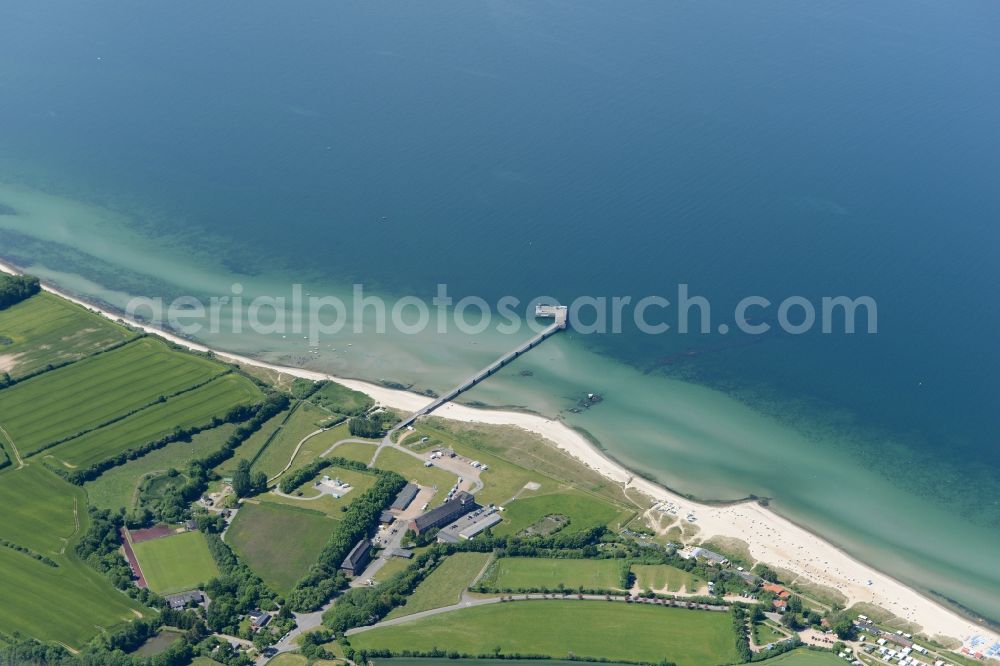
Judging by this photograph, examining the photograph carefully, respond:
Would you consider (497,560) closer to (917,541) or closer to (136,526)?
(136,526)

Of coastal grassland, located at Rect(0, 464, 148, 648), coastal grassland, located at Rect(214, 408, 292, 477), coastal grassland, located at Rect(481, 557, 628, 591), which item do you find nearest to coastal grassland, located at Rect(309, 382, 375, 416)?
coastal grassland, located at Rect(214, 408, 292, 477)

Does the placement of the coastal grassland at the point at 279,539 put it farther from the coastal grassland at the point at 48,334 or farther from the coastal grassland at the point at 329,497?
the coastal grassland at the point at 48,334

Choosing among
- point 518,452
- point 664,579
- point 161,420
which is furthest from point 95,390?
point 664,579

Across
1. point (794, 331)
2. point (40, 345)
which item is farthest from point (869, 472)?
point (40, 345)

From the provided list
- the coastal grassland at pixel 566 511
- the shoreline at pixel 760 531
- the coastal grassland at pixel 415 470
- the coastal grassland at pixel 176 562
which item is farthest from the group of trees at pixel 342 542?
the shoreline at pixel 760 531

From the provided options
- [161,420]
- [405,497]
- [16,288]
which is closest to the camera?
[405,497]

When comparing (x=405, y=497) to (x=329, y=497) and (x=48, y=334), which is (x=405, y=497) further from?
(x=48, y=334)

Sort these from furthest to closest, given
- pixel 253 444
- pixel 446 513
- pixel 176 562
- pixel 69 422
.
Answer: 1. pixel 69 422
2. pixel 253 444
3. pixel 446 513
4. pixel 176 562

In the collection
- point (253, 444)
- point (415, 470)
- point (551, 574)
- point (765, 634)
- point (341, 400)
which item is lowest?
point (765, 634)
